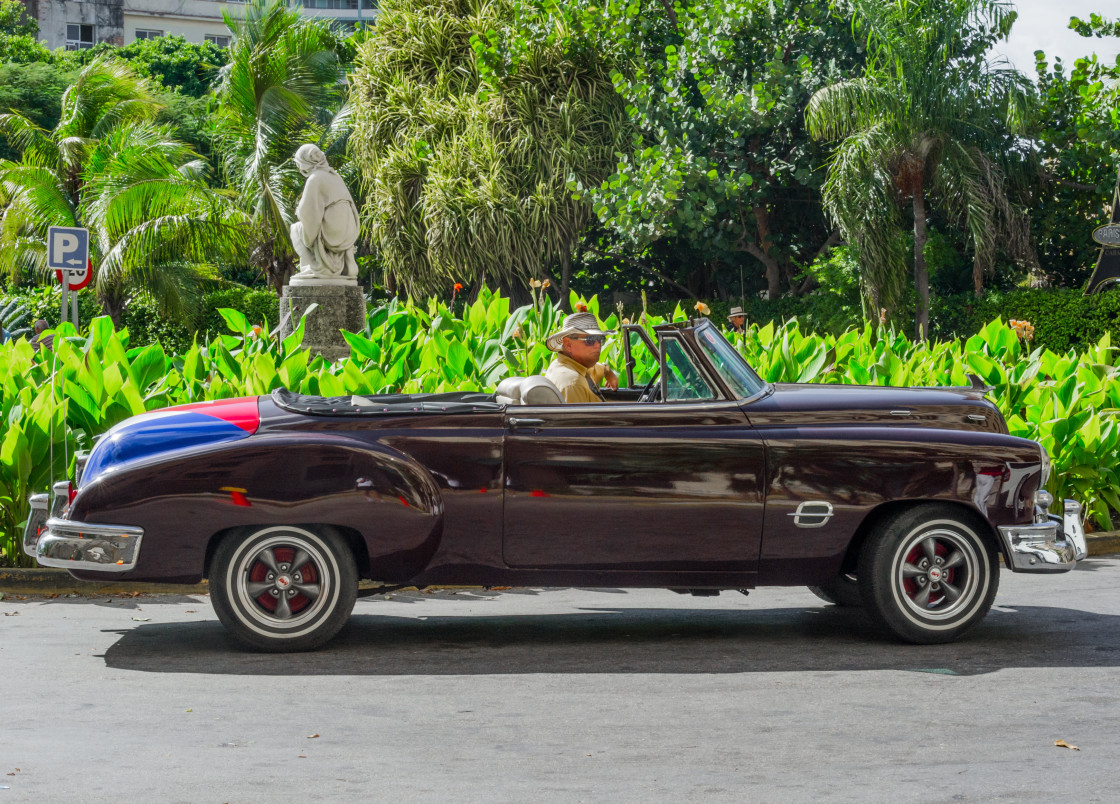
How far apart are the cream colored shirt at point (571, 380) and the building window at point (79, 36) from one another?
253ft

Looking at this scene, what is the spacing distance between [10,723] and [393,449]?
1879mm

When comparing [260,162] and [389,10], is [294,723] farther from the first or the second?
[389,10]

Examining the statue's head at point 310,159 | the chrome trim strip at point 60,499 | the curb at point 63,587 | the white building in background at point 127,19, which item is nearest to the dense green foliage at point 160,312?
the statue's head at point 310,159

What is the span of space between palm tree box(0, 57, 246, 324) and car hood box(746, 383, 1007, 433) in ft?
74.0

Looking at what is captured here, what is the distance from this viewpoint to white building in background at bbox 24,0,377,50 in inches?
2970

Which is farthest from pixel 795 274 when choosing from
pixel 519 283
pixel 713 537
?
pixel 713 537

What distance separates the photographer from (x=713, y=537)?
19.2ft

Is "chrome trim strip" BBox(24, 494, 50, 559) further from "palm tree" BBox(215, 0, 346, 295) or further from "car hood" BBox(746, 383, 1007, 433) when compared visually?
"palm tree" BBox(215, 0, 346, 295)

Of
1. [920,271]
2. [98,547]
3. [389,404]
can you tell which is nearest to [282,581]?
[98,547]

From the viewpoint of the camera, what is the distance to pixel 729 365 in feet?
20.3

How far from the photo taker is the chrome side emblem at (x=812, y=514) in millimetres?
5898

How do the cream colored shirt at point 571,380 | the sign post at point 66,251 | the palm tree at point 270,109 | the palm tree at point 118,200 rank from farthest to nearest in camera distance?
1. the palm tree at point 270,109
2. the palm tree at point 118,200
3. the sign post at point 66,251
4. the cream colored shirt at point 571,380

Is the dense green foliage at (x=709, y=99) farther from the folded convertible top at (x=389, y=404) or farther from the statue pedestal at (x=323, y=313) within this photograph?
the folded convertible top at (x=389, y=404)

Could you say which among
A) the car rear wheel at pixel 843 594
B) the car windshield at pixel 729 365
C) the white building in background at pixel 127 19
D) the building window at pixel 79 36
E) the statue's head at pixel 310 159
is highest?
the white building in background at pixel 127 19
